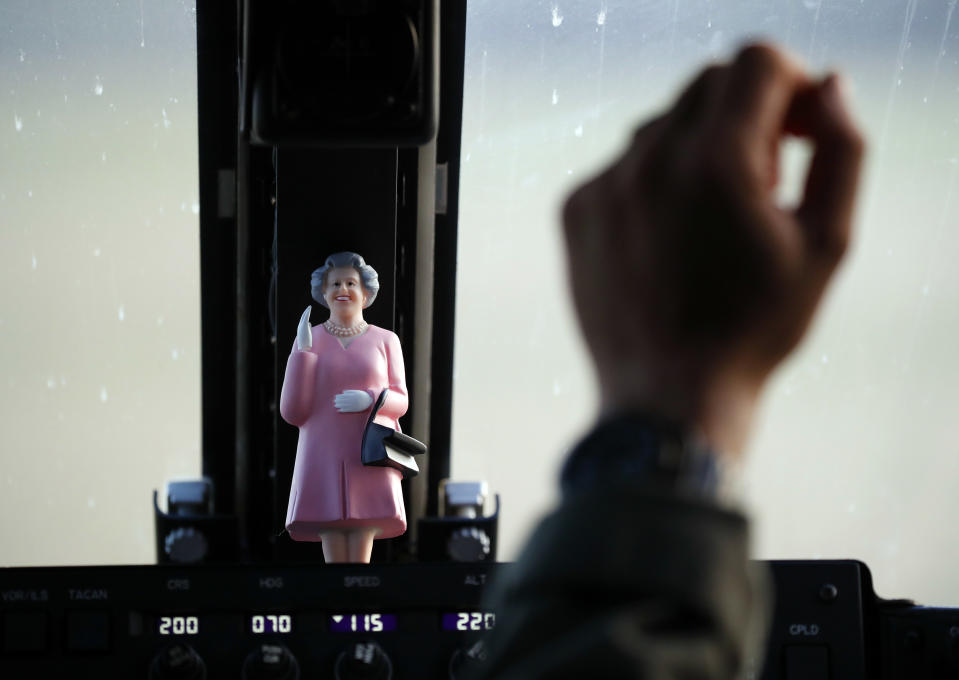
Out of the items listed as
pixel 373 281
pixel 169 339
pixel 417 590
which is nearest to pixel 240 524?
pixel 169 339

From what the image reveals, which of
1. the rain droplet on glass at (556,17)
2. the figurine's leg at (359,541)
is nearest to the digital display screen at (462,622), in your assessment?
the figurine's leg at (359,541)

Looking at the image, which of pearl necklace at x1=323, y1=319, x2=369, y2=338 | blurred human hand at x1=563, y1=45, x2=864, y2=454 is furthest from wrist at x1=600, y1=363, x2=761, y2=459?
pearl necklace at x1=323, y1=319, x2=369, y2=338

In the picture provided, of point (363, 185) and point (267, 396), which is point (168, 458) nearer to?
point (267, 396)

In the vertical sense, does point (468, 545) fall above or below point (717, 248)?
below

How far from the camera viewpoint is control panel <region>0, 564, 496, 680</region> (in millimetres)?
872

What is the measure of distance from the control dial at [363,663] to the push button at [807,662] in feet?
1.09

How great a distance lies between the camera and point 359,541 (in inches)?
44.3

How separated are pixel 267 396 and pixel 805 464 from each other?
0.77m

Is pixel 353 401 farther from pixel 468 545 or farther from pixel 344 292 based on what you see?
pixel 468 545

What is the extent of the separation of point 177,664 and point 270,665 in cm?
8

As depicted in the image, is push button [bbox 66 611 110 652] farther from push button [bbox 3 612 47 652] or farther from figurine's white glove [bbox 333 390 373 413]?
figurine's white glove [bbox 333 390 373 413]

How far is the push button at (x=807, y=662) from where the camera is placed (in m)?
0.90

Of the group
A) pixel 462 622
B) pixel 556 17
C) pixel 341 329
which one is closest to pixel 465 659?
pixel 462 622

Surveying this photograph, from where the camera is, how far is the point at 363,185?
1274 millimetres
